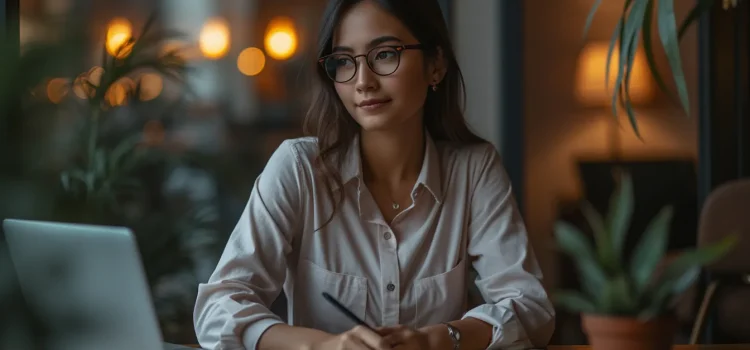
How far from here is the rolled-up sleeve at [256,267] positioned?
148 centimetres

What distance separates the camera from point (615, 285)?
87cm

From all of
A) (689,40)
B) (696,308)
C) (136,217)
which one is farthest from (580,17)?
(136,217)

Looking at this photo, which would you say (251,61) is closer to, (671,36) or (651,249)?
(671,36)

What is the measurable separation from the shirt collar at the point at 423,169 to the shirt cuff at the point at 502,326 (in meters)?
0.30

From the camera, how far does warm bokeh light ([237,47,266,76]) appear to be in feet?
13.3

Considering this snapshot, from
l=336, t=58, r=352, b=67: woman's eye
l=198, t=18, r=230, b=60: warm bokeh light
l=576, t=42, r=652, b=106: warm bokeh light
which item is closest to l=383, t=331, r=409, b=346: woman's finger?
l=336, t=58, r=352, b=67: woman's eye

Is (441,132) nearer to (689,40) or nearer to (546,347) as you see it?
(546,347)

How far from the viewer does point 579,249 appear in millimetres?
776

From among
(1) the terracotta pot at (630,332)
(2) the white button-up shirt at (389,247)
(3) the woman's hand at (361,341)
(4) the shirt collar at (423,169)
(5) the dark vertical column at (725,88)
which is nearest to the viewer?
(1) the terracotta pot at (630,332)

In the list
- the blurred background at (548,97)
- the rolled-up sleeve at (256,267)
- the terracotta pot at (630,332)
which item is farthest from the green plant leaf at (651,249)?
the blurred background at (548,97)

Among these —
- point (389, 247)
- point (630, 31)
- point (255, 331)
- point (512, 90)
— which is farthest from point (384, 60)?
point (512, 90)

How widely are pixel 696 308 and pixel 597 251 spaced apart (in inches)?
99.7

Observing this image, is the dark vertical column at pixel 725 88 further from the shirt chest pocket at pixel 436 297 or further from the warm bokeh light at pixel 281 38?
the shirt chest pocket at pixel 436 297

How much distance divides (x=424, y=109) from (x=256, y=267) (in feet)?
1.77
